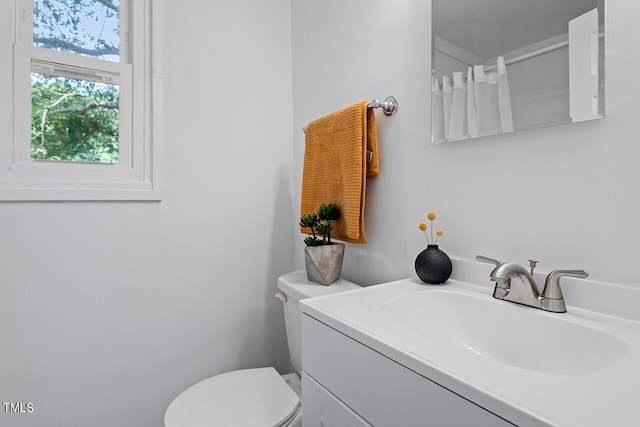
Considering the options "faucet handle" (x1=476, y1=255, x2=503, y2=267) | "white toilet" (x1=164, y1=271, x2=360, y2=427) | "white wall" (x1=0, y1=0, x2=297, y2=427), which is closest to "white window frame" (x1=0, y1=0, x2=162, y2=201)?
"white wall" (x1=0, y1=0, x2=297, y2=427)

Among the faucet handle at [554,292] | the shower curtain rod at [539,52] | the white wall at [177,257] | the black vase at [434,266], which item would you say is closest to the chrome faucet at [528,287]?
the faucet handle at [554,292]

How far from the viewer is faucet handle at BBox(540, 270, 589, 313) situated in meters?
0.69

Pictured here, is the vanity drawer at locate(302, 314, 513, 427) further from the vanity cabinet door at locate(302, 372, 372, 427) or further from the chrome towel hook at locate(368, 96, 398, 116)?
the chrome towel hook at locate(368, 96, 398, 116)

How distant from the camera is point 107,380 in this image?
128 cm

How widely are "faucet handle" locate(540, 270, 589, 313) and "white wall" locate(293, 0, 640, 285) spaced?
7 cm

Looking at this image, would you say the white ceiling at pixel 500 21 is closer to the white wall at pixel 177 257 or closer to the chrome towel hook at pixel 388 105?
the chrome towel hook at pixel 388 105

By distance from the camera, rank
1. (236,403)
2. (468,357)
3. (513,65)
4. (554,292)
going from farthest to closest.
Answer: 1. (236,403)
2. (513,65)
3. (554,292)
4. (468,357)

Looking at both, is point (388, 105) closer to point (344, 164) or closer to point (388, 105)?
point (388, 105)

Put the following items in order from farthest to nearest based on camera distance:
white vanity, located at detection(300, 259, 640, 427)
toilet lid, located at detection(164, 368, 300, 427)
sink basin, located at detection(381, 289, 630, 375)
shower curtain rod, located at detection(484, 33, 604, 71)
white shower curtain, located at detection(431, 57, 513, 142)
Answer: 1. toilet lid, located at detection(164, 368, 300, 427)
2. white shower curtain, located at detection(431, 57, 513, 142)
3. shower curtain rod, located at detection(484, 33, 604, 71)
4. sink basin, located at detection(381, 289, 630, 375)
5. white vanity, located at detection(300, 259, 640, 427)

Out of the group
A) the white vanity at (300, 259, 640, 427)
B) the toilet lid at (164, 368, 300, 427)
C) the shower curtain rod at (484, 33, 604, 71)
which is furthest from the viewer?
the toilet lid at (164, 368, 300, 427)

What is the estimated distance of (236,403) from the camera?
110 centimetres

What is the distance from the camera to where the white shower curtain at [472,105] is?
0.84 metres

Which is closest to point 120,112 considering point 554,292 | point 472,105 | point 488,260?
point 472,105

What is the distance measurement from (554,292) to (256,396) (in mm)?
962
